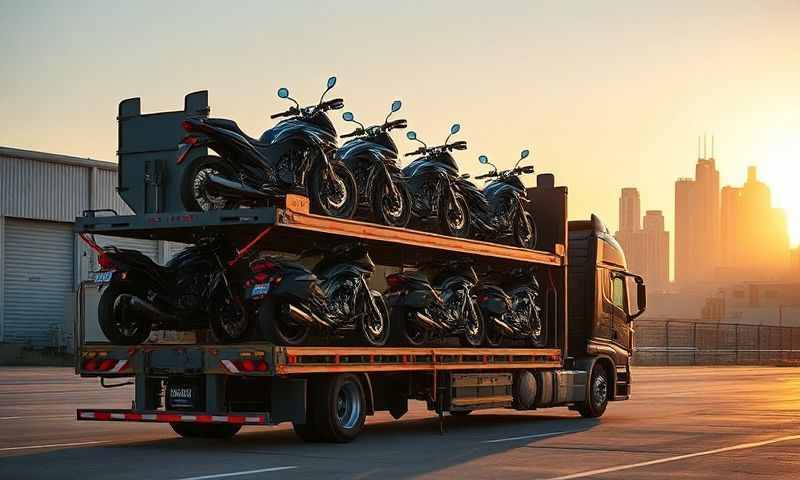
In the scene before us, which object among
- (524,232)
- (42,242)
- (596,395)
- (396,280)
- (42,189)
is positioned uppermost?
(42,189)

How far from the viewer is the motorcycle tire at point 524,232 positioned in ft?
69.0

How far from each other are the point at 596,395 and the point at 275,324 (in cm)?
900

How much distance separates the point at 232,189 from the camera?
1503 cm

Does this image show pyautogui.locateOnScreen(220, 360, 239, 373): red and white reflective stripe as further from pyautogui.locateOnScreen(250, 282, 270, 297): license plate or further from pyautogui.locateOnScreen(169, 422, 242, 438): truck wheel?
pyautogui.locateOnScreen(169, 422, 242, 438): truck wheel

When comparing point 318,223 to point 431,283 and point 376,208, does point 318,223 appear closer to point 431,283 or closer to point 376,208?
point 376,208

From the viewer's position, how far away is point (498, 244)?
66.1 feet

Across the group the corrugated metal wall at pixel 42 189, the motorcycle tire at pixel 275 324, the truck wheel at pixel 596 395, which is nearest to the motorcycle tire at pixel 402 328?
the motorcycle tire at pixel 275 324

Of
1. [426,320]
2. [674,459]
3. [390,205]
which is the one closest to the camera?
[674,459]

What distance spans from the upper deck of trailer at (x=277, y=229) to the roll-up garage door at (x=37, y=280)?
1532 inches

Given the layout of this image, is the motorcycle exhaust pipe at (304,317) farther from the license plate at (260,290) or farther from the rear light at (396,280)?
the rear light at (396,280)

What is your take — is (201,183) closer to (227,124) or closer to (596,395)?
(227,124)

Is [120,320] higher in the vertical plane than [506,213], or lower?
lower

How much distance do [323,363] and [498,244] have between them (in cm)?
550

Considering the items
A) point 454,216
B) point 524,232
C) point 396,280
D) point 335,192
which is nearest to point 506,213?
point 524,232
